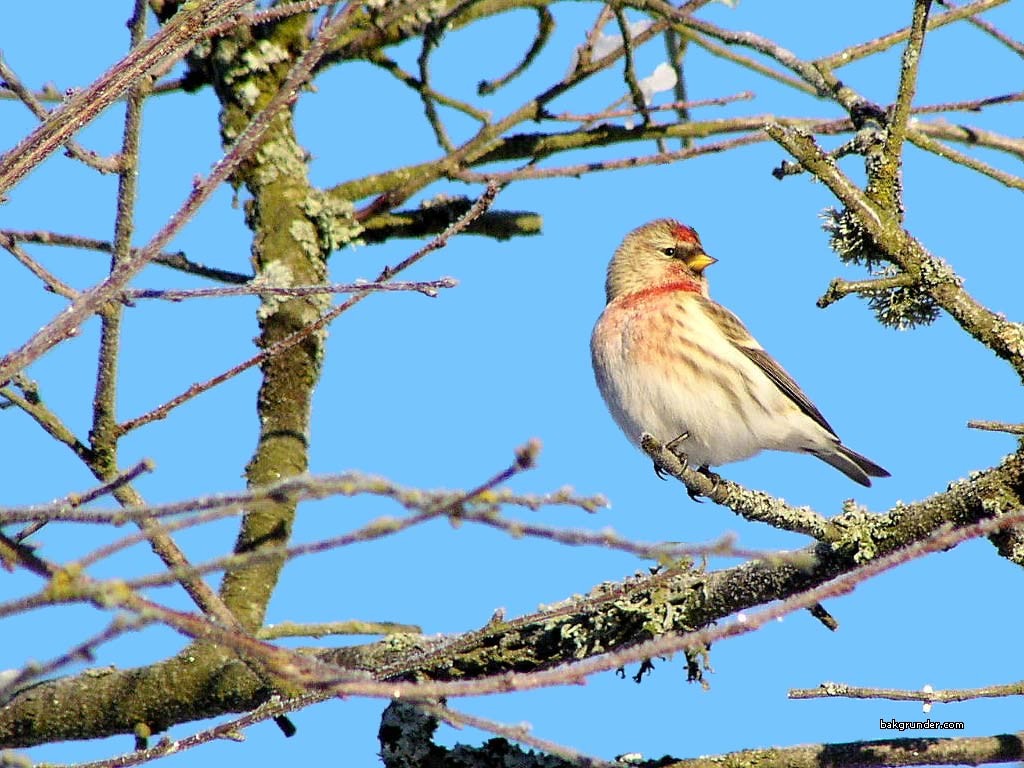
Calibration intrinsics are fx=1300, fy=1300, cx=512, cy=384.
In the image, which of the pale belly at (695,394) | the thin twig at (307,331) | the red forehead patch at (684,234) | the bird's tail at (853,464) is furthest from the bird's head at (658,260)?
the thin twig at (307,331)

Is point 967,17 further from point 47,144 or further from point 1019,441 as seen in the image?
point 47,144

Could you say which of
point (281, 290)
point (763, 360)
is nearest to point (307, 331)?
point (281, 290)

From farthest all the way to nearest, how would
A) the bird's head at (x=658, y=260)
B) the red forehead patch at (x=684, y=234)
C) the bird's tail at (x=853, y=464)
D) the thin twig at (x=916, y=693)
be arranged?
the red forehead patch at (x=684, y=234) < the bird's head at (x=658, y=260) < the bird's tail at (x=853, y=464) < the thin twig at (x=916, y=693)

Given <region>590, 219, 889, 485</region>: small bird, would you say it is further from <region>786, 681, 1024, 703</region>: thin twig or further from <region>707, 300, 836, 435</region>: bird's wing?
<region>786, 681, 1024, 703</region>: thin twig

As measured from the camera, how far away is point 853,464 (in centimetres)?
541

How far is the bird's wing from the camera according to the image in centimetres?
540

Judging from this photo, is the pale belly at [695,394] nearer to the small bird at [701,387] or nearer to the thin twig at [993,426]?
the small bird at [701,387]

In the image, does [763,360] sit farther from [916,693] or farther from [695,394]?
[916,693]

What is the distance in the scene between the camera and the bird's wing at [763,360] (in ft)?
17.7

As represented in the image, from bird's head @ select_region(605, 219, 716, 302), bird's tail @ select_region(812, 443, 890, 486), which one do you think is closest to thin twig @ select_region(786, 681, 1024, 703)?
bird's tail @ select_region(812, 443, 890, 486)

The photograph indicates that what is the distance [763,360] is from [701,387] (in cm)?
41

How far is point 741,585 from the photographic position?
3.19 meters

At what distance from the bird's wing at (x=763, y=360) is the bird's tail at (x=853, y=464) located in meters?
0.10

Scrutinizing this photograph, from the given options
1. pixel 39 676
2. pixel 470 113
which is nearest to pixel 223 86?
pixel 470 113
